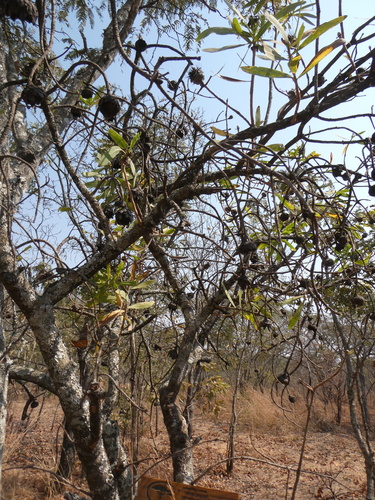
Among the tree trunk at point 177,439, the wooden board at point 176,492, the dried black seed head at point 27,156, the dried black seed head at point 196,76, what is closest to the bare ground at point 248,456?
the tree trunk at point 177,439

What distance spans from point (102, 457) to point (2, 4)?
4.74ft

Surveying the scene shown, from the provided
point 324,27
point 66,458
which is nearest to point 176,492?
point 324,27

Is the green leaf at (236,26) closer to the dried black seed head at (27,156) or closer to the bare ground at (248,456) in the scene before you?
the dried black seed head at (27,156)

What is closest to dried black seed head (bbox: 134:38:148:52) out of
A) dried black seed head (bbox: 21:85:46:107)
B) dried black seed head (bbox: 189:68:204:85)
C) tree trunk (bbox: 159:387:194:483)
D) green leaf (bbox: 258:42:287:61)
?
dried black seed head (bbox: 189:68:204:85)

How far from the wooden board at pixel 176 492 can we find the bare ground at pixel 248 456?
1.25m

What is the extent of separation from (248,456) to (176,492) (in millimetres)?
5800

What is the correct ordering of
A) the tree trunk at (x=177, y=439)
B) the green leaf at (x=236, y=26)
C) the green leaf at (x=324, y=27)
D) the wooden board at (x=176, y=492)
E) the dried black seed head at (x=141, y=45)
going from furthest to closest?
the tree trunk at (x=177, y=439), the dried black seed head at (x=141, y=45), the wooden board at (x=176, y=492), the green leaf at (x=236, y=26), the green leaf at (x=324, y=27)

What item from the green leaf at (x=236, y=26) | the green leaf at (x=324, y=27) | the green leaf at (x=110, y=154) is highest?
the green leaf at (x=236, y=26)

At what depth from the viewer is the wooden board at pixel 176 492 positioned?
1.30m

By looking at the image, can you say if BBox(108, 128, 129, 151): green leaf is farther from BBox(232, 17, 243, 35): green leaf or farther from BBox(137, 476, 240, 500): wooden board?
BBox(137, 476, 240, 500): wooden board

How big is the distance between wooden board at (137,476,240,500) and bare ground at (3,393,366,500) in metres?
1.25

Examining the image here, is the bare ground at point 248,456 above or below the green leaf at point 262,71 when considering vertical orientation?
below

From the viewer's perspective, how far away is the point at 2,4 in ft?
3.32

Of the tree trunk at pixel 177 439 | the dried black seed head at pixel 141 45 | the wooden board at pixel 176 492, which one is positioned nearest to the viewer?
the wooden board at pixel 176 492
